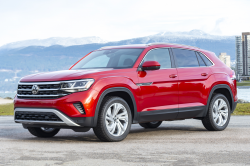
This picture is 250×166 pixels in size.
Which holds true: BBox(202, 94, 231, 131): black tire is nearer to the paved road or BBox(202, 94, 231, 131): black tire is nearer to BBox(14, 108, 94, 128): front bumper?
the paved road

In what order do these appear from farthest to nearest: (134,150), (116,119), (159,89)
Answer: (159,89)
(116,119)
(134,150)

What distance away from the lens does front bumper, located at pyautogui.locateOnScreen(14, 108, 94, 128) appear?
6926mm

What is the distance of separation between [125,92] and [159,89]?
770 millimetres

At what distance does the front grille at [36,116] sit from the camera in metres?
7.04

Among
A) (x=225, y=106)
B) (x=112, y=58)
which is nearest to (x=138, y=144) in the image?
(x=112, y=58)

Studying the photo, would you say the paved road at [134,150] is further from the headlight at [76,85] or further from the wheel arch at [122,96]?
the headlight at [76,85]

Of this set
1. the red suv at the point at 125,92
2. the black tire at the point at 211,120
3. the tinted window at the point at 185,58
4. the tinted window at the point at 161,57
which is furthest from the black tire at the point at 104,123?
the black tire at the point at 211,120

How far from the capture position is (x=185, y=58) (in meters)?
8.78

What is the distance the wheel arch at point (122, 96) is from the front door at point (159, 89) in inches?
6.2

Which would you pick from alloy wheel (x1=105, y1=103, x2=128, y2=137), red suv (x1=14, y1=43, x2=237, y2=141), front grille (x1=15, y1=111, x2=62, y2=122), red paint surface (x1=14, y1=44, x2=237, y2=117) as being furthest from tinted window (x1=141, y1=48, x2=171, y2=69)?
front grille (x1=15, y1=111, x2=62, y2=122)

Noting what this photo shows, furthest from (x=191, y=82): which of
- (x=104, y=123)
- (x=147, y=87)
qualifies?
(x=104, y=123)

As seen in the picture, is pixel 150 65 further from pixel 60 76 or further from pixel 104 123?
pixel 60 76

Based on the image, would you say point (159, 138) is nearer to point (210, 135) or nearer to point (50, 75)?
point (210, 135)

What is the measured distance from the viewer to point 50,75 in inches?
287
